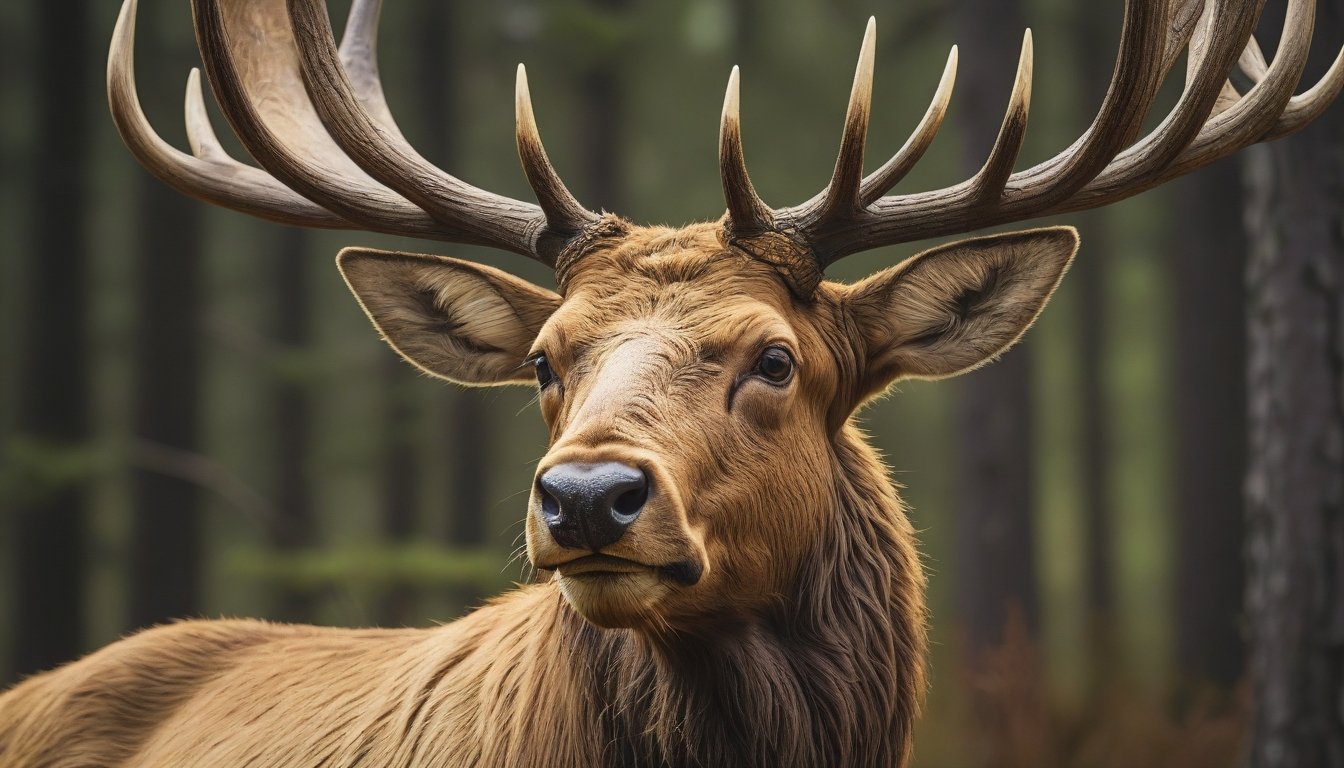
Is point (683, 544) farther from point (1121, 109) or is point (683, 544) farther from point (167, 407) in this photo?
point (167, 407)

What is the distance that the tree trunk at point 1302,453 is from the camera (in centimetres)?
545

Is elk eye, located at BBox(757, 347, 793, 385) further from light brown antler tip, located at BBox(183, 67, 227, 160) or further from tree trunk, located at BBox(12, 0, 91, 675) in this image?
tree trunk, located at BBox(12, 0, 91, 675)

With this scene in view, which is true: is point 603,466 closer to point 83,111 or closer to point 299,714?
point 299,714

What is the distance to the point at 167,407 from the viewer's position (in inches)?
447

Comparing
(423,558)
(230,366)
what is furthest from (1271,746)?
(230,366)

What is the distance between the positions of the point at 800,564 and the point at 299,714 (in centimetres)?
180

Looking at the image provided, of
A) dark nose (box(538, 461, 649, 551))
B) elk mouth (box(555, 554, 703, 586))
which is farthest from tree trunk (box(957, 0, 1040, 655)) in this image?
dark nose (box(538, 461, 649, 551))

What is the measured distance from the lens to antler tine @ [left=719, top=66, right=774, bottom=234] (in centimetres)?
361

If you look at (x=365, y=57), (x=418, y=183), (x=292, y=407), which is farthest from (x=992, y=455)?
(x=292, y=407)

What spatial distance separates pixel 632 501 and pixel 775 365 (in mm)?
809

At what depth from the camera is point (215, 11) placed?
3.78 metres

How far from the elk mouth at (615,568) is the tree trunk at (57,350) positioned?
946cm

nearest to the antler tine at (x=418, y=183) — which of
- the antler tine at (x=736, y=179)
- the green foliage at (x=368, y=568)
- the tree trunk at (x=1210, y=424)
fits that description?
the antler tine at (x=736, y=179)

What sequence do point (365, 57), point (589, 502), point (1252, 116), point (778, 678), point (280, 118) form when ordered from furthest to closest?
point (365, 57) < point (280, 118) < point (1252, 116) < point (778, 678) < point (589, 502)
